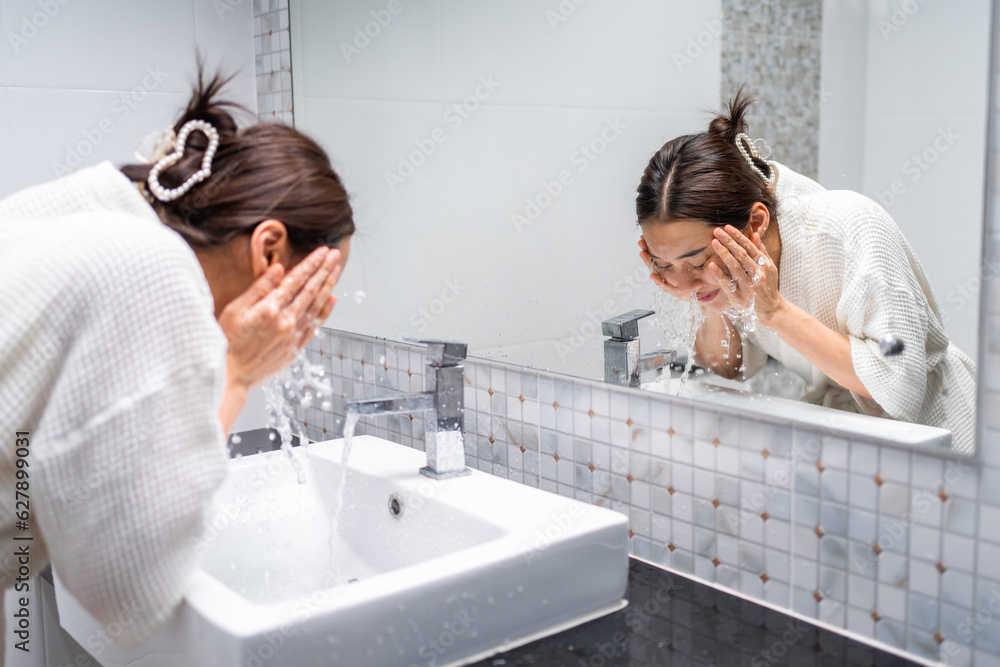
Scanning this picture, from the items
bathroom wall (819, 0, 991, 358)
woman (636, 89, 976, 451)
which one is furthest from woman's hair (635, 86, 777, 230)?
bathroom wall (819, 0, 991, 358)

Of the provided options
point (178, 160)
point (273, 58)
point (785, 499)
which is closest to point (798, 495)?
point (785, 499)

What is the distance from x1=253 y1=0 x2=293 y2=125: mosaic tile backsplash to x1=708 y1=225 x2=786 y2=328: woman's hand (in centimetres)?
110

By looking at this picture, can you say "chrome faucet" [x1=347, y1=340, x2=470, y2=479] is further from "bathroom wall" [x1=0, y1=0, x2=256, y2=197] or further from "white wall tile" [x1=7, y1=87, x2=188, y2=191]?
"bathroom wall" [x1=0, y1=0, x2=256, y2=197]

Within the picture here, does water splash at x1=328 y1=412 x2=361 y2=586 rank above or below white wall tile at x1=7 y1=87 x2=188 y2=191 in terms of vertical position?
below

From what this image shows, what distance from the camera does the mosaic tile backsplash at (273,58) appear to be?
1822 millimetres

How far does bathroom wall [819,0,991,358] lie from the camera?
2.68 feet

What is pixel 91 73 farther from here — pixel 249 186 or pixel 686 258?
pixel 686 258

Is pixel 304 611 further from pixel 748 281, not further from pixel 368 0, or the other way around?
pixel 368 0

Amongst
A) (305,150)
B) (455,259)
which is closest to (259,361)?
(305,150)

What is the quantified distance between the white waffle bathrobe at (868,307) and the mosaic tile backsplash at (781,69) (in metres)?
0.04

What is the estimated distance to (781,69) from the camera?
0.98 metres

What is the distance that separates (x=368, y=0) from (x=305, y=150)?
2.39 ft

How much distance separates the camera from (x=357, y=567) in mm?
1274

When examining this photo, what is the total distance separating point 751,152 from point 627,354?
312 mm
